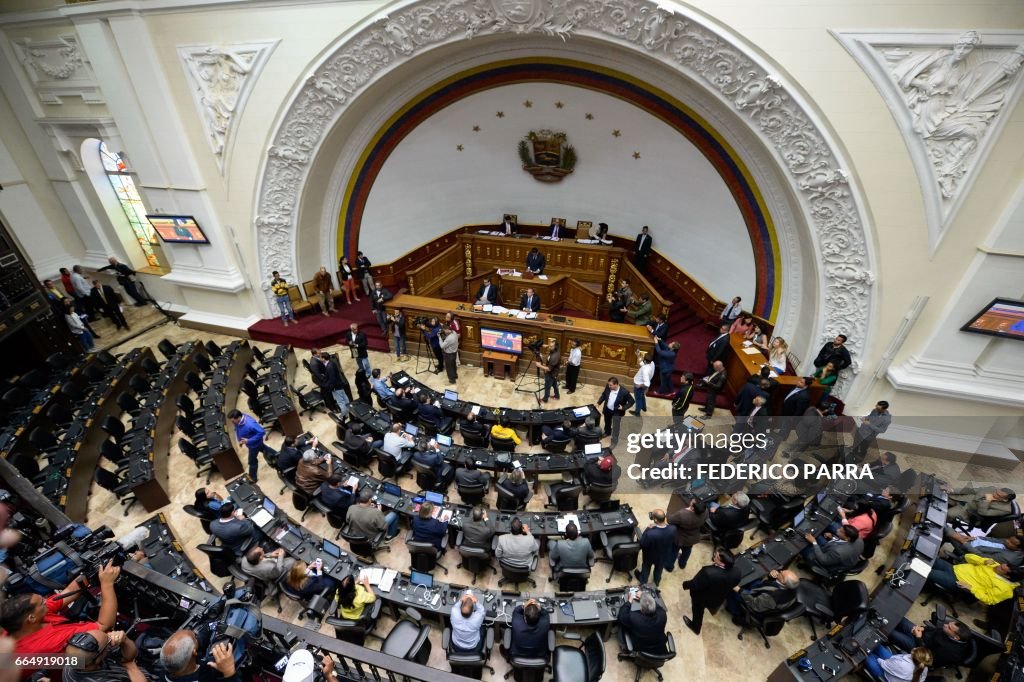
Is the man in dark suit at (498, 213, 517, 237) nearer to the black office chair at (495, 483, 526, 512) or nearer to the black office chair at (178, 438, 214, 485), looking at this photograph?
the black office chair at (495, 483, 526, 512)

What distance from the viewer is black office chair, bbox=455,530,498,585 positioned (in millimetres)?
5121

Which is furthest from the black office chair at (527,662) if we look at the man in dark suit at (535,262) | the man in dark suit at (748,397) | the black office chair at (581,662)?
the man in dark suit at (535,262)

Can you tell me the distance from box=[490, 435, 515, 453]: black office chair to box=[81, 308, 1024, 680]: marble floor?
2.58 ft

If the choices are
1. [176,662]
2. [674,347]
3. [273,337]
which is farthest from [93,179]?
[674,347]

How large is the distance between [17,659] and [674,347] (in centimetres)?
868

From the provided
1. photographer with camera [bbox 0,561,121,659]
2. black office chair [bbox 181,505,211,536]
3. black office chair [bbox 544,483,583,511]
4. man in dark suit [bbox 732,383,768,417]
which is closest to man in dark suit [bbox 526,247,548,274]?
man in dark suit [bbox 732,383,768,417]

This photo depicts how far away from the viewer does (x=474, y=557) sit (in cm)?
519

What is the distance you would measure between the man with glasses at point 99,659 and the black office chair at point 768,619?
556 centimetres

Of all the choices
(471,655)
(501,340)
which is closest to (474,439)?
(501,340)

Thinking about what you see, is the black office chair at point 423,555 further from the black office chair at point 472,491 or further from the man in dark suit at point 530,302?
the man in dark suit at point 530,302

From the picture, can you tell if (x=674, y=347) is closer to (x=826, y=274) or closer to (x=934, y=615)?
(x=826, y=274)

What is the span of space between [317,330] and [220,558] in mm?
6668

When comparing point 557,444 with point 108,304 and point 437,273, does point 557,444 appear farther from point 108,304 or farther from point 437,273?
point 108,304

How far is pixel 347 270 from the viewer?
1195 centimetres
